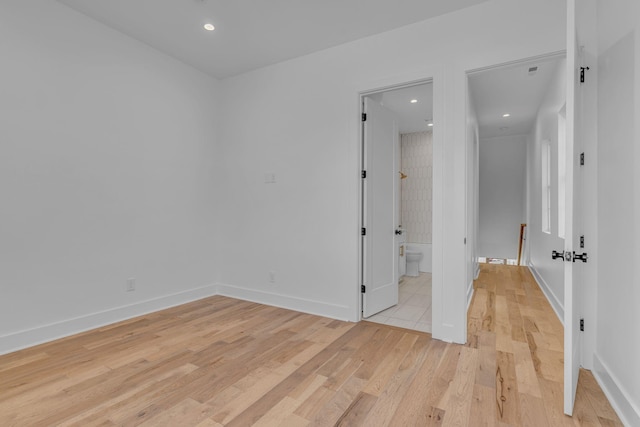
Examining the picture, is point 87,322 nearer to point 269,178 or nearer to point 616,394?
point 269,178

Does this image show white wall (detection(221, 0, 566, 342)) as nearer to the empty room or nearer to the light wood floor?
the empty room

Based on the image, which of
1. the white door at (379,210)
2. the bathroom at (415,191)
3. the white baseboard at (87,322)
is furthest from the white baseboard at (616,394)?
the white baseboard at (87,322)

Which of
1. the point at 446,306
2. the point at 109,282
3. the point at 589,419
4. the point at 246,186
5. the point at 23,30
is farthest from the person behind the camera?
the point at 246,186

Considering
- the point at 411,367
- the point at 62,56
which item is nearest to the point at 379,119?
the point at 411,367

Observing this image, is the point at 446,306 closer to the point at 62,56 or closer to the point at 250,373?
the point at 250,373

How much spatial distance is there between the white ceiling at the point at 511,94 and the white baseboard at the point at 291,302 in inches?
103

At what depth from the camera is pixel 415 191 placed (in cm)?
638

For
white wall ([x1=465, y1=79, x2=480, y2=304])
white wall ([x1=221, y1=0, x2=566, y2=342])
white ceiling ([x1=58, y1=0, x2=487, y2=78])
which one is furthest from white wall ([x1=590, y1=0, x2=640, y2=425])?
white ceiling ([x1=58, y1=0, x2=487, y2=78])

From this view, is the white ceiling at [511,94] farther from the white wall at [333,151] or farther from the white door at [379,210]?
the white door at [379,210]

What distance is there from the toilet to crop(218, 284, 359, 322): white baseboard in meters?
2.71

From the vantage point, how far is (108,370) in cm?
228

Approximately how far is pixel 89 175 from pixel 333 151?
2.38 meters

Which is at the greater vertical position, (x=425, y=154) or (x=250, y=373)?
(x=425, y=154)

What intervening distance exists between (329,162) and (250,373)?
2163 millimetres
